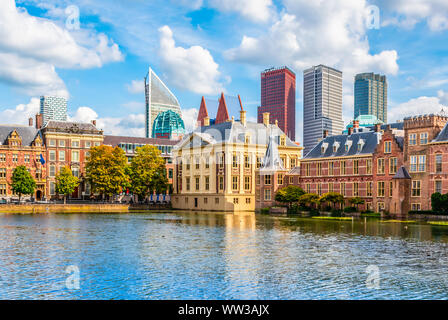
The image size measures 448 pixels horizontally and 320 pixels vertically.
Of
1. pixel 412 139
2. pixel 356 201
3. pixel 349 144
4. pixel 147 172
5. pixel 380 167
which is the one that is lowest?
pixel 356 201

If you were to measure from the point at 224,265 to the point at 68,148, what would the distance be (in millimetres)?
107203

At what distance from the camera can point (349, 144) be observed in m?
99.4

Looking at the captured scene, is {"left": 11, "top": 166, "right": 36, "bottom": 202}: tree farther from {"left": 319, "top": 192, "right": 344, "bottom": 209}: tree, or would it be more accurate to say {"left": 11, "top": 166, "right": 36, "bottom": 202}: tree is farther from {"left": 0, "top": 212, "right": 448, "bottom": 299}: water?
{"left": 0, "top": 212, "right": 448, "bottom": 299}: water

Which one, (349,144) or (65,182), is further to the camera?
(65,182)

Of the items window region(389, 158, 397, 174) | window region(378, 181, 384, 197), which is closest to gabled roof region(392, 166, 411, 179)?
window region(389, 158, 397, 174)

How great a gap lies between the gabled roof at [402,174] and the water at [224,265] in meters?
27.2

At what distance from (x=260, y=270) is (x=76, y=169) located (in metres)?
109

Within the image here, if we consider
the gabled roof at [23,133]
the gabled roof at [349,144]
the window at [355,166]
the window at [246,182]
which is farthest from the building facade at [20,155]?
the window at [355,166]

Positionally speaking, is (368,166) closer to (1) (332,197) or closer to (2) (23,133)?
(1) (332,197)

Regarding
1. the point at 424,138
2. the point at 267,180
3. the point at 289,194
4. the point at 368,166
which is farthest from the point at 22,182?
the point at 424,138

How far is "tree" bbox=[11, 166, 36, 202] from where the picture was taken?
12050cm

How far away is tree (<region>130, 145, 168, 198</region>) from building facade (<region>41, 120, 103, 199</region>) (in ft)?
52.5
